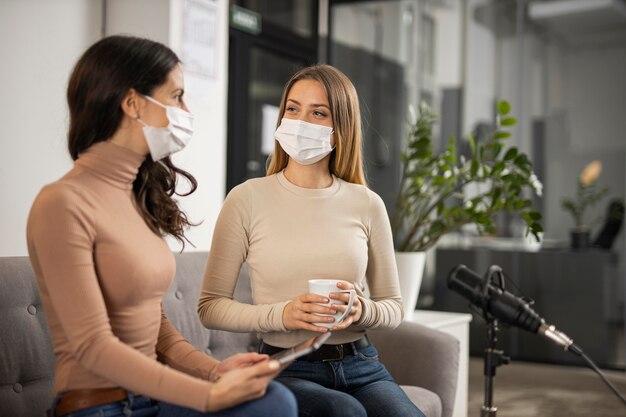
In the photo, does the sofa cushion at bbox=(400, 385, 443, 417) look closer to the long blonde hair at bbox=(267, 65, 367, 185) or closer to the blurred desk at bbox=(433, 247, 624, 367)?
the long blonde hair at bbox=(267, 65, 367, 185)

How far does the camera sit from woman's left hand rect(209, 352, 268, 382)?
1.52m

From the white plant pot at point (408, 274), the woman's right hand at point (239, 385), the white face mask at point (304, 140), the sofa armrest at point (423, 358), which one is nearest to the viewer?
the woman's right hand at point (239, 385)

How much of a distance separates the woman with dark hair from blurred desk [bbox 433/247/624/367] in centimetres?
376

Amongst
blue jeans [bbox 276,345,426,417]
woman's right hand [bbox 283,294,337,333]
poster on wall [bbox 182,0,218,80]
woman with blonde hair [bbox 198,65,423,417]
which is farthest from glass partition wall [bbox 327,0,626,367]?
woman's right hand [bbox 283,294,337,333]

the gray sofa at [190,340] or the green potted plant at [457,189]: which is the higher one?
the green potted plant at [457,189]

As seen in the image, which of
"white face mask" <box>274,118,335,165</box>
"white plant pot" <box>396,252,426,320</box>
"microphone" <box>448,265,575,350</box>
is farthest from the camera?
"white plant pot" <box>396,252,426,320</box>

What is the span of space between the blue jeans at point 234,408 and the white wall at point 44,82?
1.22 meters

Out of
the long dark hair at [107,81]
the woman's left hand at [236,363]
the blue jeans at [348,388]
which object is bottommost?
the blue jeans at [348,388]

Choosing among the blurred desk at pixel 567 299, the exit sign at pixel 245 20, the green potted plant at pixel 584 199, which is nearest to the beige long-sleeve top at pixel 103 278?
the exit sign at pixel 245 20

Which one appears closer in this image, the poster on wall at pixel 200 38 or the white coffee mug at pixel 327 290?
the white coffee mug at pixel 327 290

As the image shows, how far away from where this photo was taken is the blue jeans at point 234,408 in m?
1.37

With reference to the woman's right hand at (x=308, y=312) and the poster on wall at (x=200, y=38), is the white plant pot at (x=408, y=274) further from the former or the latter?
the woman's right hand at (x=308, y=312)

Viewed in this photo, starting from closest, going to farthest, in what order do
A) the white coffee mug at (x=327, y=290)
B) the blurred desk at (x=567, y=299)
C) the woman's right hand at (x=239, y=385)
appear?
the woman's right hand at (x=239, y=385), the white coffee mug at (x=327, y=290), the blurred desk at (x=567, y=299)

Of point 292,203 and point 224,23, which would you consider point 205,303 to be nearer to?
point 292,203
